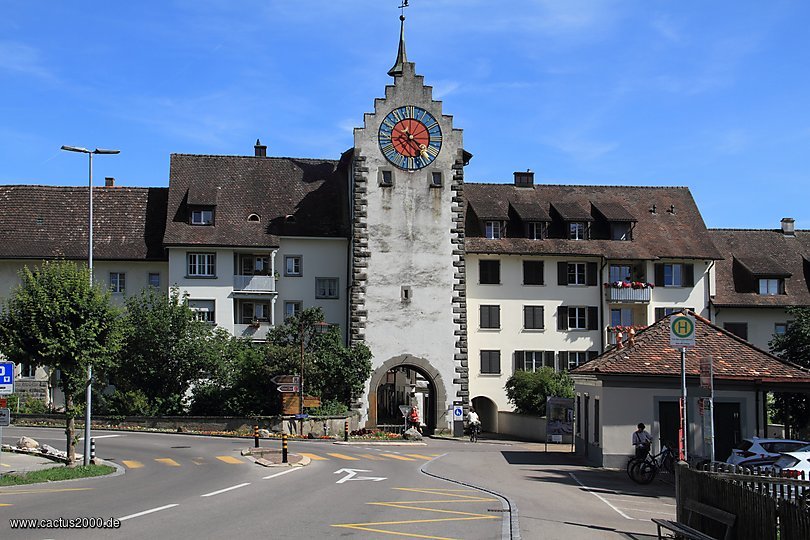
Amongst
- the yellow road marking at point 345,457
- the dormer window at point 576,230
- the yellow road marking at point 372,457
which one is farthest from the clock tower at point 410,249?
the yellow road marking at point 345,457

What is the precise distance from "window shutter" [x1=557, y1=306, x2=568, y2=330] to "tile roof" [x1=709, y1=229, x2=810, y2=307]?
900 centimetres

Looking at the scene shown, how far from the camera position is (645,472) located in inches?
1101

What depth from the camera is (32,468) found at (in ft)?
91.0

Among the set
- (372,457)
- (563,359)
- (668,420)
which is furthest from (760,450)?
(563,359)

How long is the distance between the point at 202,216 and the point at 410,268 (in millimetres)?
12235

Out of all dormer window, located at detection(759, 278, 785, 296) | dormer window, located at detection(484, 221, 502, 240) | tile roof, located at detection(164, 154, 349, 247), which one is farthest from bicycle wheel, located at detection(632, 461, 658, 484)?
dormer window, located at detection(759, 278, 785, 296)

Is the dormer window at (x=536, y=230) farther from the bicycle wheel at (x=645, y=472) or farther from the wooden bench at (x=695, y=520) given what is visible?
the wooden bench at (x=695, y=520)

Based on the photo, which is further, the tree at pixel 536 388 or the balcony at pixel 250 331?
the balcony at pixel 250 331

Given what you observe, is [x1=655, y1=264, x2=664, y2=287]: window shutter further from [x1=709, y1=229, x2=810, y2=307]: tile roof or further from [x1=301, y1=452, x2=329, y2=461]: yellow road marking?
[x1=301, y1=452, x2=329, y2=461]: yellow road marking

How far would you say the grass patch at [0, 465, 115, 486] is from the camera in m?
23.5

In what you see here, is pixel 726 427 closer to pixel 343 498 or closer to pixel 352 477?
pixel 352 477

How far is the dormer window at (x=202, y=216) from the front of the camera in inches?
2207

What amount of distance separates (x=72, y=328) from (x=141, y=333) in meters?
20.4

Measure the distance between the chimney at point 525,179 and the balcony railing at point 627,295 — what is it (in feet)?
29.8
